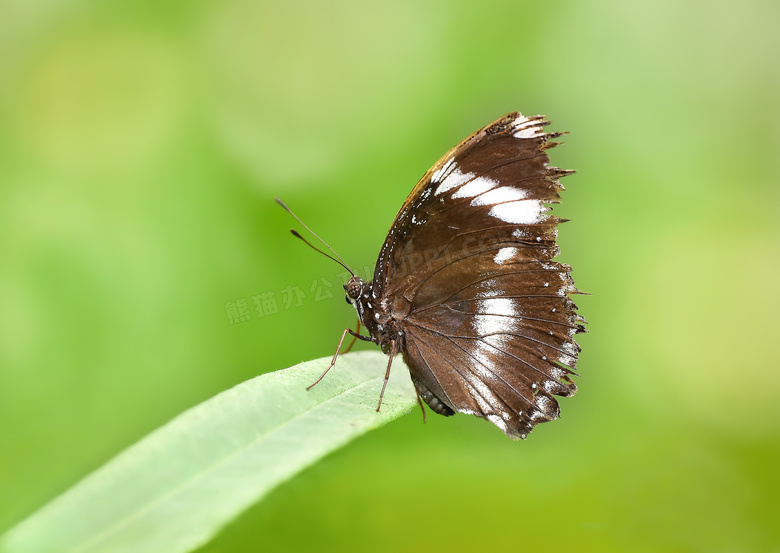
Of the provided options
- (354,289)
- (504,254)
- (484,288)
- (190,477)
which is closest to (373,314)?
(354,289)

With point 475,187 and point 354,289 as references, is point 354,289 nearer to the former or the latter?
point 354,289

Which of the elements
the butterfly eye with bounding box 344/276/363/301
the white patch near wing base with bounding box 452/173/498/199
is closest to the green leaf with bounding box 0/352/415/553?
A: the butterfly eye with bounding box 344/276/363/301

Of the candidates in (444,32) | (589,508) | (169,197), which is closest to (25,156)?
(169,197)

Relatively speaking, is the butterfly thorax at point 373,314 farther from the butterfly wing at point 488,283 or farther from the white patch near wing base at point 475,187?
the white patch near wing base at point 475,187

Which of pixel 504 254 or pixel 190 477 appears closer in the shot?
pixel 190 477

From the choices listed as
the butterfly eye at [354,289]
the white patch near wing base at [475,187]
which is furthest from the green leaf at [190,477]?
the white patch near wing base at [475,187]

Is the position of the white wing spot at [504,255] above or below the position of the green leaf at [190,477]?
above
